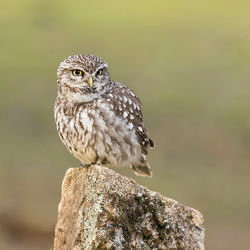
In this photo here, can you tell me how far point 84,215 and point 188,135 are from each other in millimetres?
14954

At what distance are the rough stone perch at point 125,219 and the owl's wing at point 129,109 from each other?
6.82 feet

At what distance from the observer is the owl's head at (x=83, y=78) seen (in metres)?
8.45

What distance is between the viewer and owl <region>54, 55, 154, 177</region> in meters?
8.31

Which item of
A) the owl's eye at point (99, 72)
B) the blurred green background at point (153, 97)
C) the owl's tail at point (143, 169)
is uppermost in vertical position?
the blurred green background at point (153, 97)

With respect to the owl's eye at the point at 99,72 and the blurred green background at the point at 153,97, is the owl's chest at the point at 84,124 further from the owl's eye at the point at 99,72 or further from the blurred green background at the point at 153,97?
the blurred green background at the point at 153,97

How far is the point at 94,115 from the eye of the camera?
8.33 m

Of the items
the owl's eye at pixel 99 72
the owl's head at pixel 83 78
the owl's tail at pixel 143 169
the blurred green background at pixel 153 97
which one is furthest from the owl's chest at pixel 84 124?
the blurred green background at pixel 153 97
